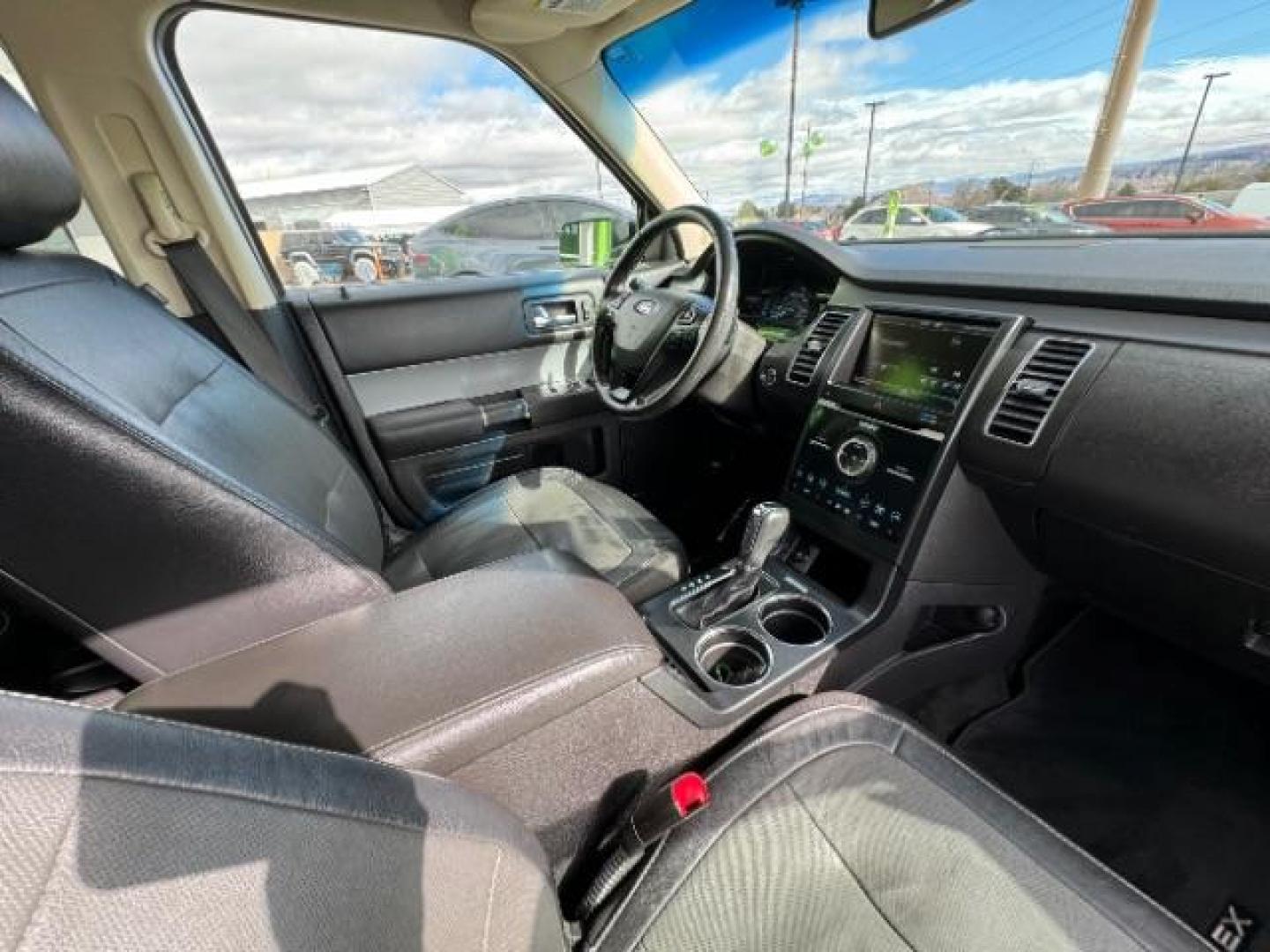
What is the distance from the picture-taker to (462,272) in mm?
2225

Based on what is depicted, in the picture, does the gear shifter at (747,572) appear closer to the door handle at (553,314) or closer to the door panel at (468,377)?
the door panel at (468,377)

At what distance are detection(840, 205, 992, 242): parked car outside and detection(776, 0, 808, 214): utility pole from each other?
208 millimetres

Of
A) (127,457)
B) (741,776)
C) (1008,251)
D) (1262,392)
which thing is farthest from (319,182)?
(1262,392)

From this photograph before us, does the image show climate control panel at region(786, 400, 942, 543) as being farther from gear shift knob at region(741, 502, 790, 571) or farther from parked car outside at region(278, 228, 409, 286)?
parked car outside at region(278, 228, 409, 286)

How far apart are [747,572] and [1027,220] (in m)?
1.07

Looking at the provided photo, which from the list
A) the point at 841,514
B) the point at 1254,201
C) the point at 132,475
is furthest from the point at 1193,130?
the point at 132,475

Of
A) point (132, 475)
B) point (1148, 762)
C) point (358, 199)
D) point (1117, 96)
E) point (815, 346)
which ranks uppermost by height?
point (1117, 96)

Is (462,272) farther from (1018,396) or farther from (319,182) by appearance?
(1018,396)

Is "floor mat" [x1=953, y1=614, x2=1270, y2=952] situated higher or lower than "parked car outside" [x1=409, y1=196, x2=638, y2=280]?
lower

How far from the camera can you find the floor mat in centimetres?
109

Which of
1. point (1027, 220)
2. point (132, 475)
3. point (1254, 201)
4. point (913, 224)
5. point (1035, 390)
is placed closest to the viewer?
point (132, 475)

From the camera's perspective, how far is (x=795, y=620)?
1.16m

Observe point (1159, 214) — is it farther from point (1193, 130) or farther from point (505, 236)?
point (505, 236)

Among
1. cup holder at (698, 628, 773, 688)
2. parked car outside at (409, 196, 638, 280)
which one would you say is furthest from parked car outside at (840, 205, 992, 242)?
cup holder at (698, 628, 773, 688)
